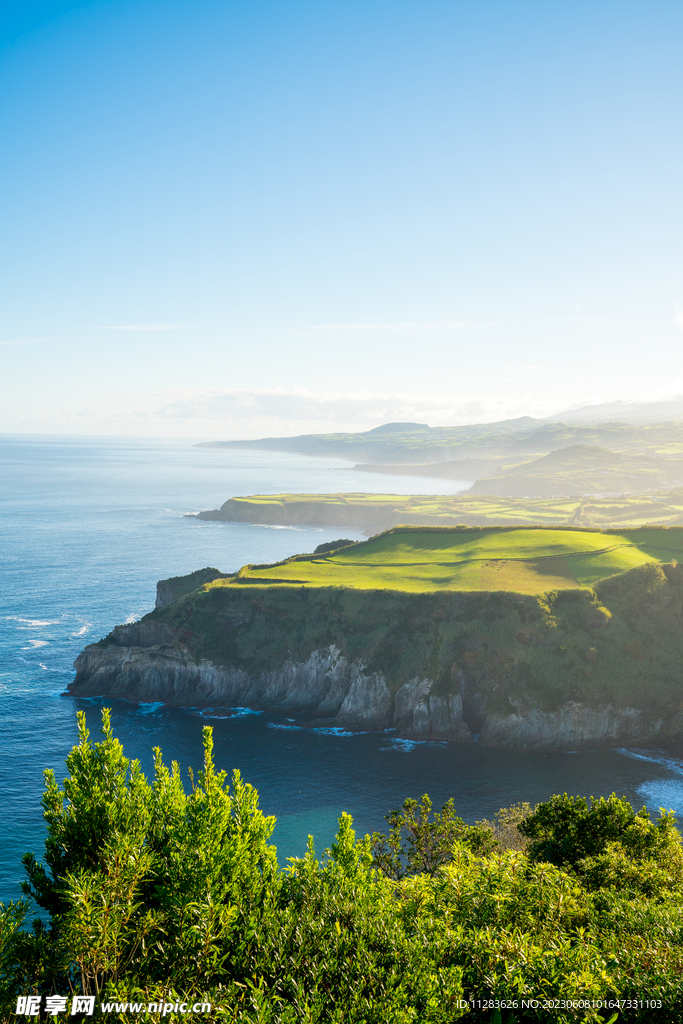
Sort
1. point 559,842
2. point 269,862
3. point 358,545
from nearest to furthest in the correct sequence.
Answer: point 269,862, point 559,842, point 358,545

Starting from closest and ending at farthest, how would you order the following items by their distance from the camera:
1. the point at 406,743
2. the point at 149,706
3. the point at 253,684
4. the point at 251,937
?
the point at 251,937, the point at 406,743, the point at 149,706, the point at 253,684

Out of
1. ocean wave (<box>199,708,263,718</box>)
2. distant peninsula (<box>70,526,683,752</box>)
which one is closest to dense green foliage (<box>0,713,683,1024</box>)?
distant peninsula (<box>70,526,683,752</box>)

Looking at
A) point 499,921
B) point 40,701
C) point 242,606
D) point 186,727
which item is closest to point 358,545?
point 242,606

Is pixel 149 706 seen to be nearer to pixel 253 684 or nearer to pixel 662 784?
pixel 253 684

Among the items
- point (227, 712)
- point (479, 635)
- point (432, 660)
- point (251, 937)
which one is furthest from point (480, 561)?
point (251, 937)

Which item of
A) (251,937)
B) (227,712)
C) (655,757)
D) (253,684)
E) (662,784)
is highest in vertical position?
(251,937)

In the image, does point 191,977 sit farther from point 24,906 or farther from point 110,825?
point 24,906
